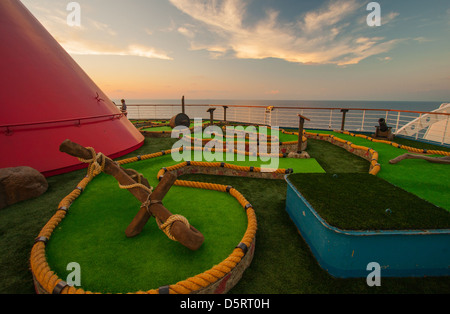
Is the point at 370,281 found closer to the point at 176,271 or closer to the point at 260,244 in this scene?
the point at 260,244

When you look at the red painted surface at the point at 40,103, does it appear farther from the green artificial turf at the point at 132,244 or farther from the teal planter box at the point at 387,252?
the teal planter box at the point at 387,252

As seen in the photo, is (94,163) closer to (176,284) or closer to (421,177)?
(176,284)

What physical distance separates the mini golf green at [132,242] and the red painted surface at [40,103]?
3.08 meters

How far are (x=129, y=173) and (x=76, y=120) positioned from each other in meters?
5.75

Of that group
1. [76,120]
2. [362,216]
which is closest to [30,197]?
[76,120]

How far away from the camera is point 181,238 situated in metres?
2.82

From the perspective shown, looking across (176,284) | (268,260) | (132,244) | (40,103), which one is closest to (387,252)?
(268,260)

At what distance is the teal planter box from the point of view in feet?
8.82

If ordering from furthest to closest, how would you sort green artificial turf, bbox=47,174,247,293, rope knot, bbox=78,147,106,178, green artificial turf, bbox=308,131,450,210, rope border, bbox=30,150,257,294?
green artificial turf, bbox=308,131,450,210 < rope knot, bbox=78,147,106,178 < green artificial turf, bbox=47,174,247,293 < rope border, bbox=30,150,257,294

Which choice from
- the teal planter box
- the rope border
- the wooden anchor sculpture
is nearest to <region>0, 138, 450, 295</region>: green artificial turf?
the teal planter box

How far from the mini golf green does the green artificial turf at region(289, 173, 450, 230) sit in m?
1.47

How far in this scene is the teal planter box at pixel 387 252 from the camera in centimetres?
269

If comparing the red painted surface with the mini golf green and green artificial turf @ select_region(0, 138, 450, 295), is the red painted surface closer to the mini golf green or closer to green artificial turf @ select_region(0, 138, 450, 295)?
green artificial turf @ select_region(0, 138, 450, 295)

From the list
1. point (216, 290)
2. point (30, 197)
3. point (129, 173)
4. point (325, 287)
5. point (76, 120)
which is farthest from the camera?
point (76, 120)
